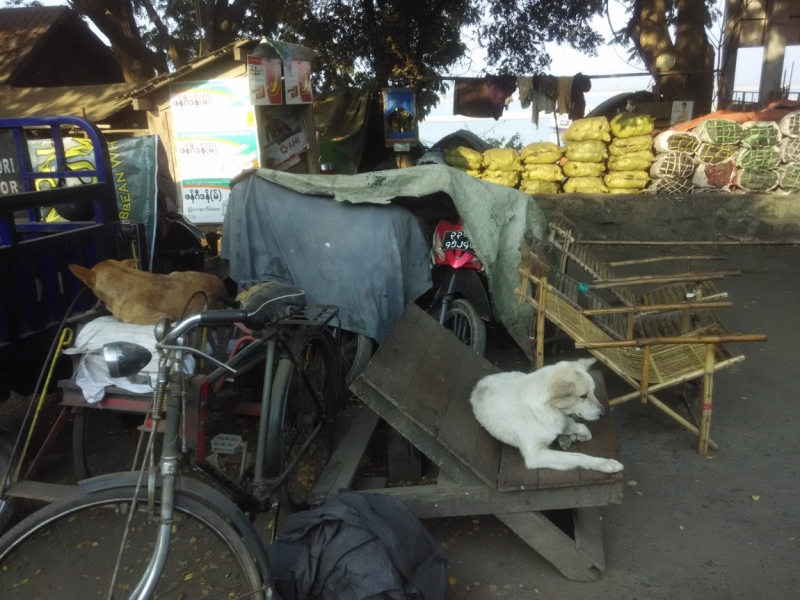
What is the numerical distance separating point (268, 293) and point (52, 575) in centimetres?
151

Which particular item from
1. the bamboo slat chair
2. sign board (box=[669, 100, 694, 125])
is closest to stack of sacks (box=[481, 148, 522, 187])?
sign board (box=[669, 100, 694, 125])

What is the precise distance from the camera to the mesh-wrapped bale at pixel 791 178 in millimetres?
8328

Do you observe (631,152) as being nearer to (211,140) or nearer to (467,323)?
(467,323)

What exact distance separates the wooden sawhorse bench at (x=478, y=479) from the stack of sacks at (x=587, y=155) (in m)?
6.28

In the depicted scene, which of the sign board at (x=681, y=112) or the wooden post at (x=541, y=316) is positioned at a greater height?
the sign board at (x=681, y=112)

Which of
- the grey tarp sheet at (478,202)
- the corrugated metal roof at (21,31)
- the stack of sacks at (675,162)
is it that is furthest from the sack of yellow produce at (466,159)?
the corrugated metal roof at (21,31)

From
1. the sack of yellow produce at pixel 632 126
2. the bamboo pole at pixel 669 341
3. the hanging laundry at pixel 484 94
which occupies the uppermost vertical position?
the hanging laundry at pixel 484 94

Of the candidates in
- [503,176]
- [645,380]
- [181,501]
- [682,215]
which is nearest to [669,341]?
[645,380]

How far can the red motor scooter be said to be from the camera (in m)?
4.86

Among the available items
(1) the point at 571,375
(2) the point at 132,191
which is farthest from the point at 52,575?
(2) the point at 132,191

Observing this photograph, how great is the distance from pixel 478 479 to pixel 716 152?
734cm

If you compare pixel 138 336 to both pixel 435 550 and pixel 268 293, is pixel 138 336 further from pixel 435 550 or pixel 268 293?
pixel 435 550

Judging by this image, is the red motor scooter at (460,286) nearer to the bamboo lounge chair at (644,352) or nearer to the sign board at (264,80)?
Result: the bamboo lounge chair at (644,352)

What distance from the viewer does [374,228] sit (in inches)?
185
